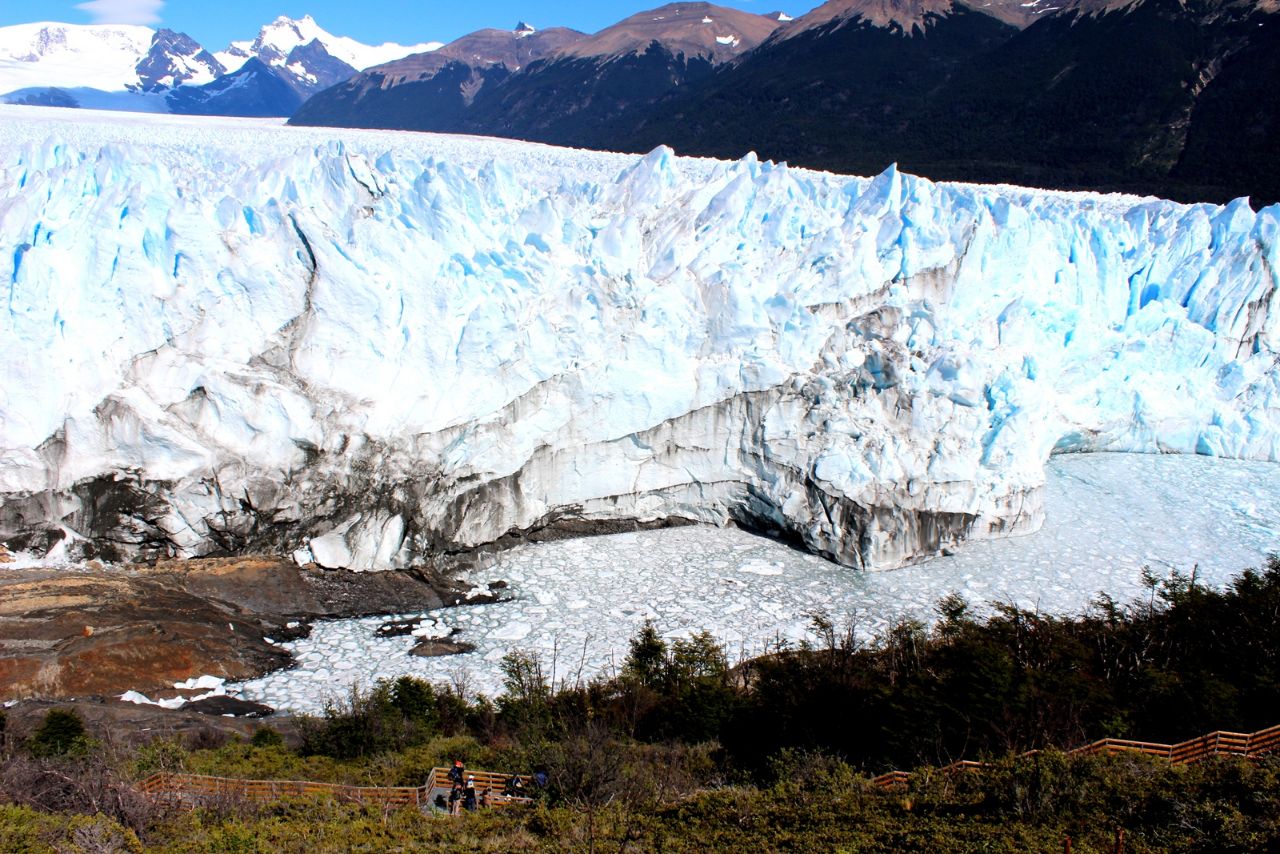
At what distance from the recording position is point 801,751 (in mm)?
9945

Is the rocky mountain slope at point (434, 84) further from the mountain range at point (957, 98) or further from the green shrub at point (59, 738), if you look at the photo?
the green shrub at point (59, 738)

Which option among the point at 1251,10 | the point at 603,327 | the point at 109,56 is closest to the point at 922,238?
the point at 603,327

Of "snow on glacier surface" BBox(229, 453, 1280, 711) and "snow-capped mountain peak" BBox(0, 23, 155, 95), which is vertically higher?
"snow-capped mountain peak" BBox(0, 23, 155, 95)

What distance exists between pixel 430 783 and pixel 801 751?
3.66m

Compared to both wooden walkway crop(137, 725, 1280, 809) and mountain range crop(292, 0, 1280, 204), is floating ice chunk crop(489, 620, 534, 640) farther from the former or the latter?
mountain range crop(292, 0, 1280, 204)

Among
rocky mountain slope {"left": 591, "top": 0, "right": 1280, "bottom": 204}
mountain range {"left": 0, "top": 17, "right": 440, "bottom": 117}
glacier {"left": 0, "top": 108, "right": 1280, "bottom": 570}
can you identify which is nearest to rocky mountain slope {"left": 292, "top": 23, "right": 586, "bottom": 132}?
mountain range {"left": 0, "top": 17, "right": 440, "bottom": 117}

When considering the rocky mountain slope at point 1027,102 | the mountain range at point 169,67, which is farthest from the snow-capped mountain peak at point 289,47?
the rocky mountain slope at point 1027,102

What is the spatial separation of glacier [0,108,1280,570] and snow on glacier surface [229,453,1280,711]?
73 centimetres

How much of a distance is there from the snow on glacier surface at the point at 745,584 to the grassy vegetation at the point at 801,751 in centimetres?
61

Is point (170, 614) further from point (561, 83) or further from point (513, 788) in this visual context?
point (561, 83)

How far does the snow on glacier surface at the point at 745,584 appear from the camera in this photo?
12.5 meters

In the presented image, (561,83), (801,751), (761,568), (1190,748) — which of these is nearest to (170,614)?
(801,751)

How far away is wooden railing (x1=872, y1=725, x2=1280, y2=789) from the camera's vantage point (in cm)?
873

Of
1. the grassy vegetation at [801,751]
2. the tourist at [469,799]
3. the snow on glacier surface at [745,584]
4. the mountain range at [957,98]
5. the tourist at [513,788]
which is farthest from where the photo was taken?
the mountain range at [957,98]
